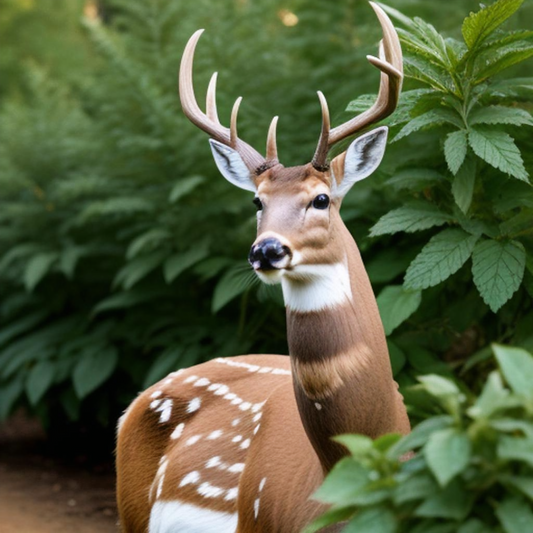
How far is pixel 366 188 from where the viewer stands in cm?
453

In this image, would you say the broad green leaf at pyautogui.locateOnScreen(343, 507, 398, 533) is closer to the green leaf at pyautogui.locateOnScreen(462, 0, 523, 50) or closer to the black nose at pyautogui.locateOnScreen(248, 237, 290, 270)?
the black nose at pyautogui.locateOnScreen(248, 237, 290, 270)

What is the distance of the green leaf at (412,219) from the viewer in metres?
3.50

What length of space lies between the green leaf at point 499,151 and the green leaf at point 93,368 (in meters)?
3.35

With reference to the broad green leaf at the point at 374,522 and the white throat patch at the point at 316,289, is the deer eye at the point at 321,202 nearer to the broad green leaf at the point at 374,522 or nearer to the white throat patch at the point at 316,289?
the white throat patch at the point at 316,289

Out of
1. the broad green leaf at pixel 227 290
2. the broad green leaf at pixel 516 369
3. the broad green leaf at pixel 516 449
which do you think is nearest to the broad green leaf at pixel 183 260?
the broad green leaf at pixel 227 290

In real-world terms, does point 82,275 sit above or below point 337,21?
below

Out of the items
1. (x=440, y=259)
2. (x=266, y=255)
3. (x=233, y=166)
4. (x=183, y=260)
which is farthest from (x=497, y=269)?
(x=183, y=260)

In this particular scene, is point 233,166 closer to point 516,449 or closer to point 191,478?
point 191,478

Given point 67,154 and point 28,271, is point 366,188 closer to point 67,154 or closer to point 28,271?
point 28,271

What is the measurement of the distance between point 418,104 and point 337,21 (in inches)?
132

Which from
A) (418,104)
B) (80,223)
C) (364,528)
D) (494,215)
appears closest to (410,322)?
(494,215)

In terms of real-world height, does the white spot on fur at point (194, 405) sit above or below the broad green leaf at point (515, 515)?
below

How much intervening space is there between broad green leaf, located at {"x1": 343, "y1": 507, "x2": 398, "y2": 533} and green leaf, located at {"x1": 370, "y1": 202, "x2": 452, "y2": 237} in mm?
1472

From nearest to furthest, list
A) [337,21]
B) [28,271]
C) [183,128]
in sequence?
[183,128]
[28,271]
[337,21]
